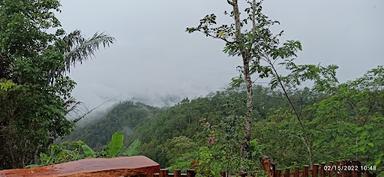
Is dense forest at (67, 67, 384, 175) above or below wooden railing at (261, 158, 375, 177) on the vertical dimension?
above

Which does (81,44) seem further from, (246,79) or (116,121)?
(116,121)

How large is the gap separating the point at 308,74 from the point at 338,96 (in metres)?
0.82

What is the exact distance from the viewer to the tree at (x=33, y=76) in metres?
6.98

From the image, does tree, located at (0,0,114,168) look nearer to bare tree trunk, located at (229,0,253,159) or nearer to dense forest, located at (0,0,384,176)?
dense forest, located at (0,0,384,176)

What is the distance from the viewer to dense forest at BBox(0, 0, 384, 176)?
16.8 feet

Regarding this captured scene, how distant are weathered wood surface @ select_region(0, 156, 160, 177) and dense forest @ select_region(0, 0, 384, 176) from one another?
0.76 meters

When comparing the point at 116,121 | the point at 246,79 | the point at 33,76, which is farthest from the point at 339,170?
the point at 116,121

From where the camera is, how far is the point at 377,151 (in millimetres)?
5395

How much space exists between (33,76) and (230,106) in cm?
391

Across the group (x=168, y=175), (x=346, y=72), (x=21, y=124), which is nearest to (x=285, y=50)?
(x=168, y=175)

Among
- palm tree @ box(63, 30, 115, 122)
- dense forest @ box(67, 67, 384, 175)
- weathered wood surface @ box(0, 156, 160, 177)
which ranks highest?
palm tree @ box(63, 30, 115, 122)

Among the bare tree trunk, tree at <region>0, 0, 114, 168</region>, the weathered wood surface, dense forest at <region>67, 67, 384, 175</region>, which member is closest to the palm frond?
tree at <region>0, 0, 114, 168</region>

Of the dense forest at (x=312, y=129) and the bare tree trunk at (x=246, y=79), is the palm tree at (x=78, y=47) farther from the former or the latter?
the bare tree trunk at (x=246, y=79)

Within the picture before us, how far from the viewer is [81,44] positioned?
9141mm
